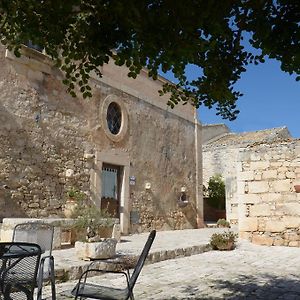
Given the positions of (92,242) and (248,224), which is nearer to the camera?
(92,242)

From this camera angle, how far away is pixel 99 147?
11461 millimetres

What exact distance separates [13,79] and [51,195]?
10.2 feet

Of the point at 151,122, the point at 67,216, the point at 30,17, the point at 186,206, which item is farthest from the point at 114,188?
the point at 30,17

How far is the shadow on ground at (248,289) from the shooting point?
179 inches

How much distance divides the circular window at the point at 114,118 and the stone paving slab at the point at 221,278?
5.26m

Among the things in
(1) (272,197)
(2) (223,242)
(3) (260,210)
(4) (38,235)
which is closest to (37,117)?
(2) (223,242)

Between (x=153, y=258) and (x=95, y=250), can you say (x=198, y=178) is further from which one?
(x=95, y=250)

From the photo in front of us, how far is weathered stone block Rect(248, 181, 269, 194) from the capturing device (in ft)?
32.4

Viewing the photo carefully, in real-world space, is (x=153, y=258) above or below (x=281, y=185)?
below

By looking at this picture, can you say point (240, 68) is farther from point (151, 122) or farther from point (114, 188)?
point (151, 122)

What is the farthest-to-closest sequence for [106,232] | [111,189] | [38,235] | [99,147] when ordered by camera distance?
[111,189] < [99,147] < [106,232] < [38,235]

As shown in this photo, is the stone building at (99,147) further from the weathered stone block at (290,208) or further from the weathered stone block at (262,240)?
the weathered stone block at (290,208)

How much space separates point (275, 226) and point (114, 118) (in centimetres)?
597

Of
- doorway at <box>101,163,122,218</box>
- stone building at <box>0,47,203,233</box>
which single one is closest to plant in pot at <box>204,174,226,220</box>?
stone building at <box>0,47,203,233</box>
